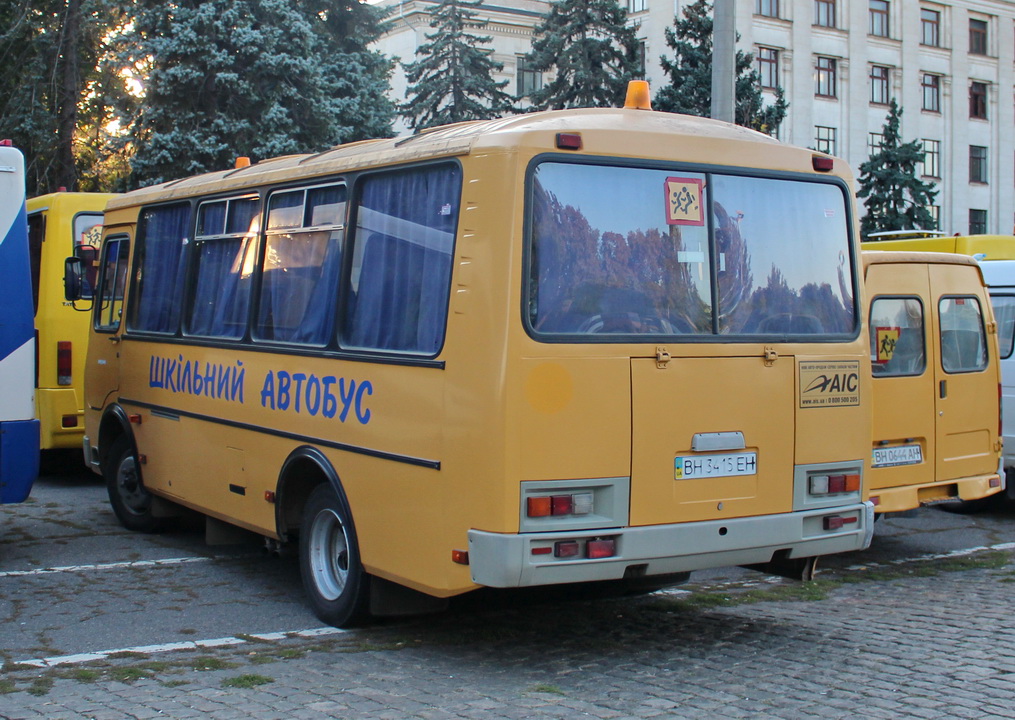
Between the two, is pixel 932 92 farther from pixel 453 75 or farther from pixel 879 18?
pixel 453 75

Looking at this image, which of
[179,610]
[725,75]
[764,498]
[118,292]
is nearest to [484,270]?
[764,498]

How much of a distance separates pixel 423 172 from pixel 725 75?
6.30m

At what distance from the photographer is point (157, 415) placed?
9.02 meters

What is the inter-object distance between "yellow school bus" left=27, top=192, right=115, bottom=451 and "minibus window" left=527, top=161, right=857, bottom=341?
8036 millimetres

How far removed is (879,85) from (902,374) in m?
46.6

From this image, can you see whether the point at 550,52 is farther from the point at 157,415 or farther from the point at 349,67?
the point at 157,415

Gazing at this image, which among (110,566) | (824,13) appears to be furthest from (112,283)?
(824,13)

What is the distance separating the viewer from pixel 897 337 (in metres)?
8.97

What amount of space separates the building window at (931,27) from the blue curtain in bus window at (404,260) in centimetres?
5221

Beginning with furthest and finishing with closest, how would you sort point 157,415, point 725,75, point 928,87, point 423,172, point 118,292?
point 928,87 < point 725,75 < point 118,292 < point 157,415 < point 423,172

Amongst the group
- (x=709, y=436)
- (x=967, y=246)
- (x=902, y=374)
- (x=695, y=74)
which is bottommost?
(x=709, y=436)

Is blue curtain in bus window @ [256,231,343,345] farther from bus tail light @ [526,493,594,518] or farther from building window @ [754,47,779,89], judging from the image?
building window @ [754,47,779,89]

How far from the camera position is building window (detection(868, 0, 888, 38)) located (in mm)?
51719

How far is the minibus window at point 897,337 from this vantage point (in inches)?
349
